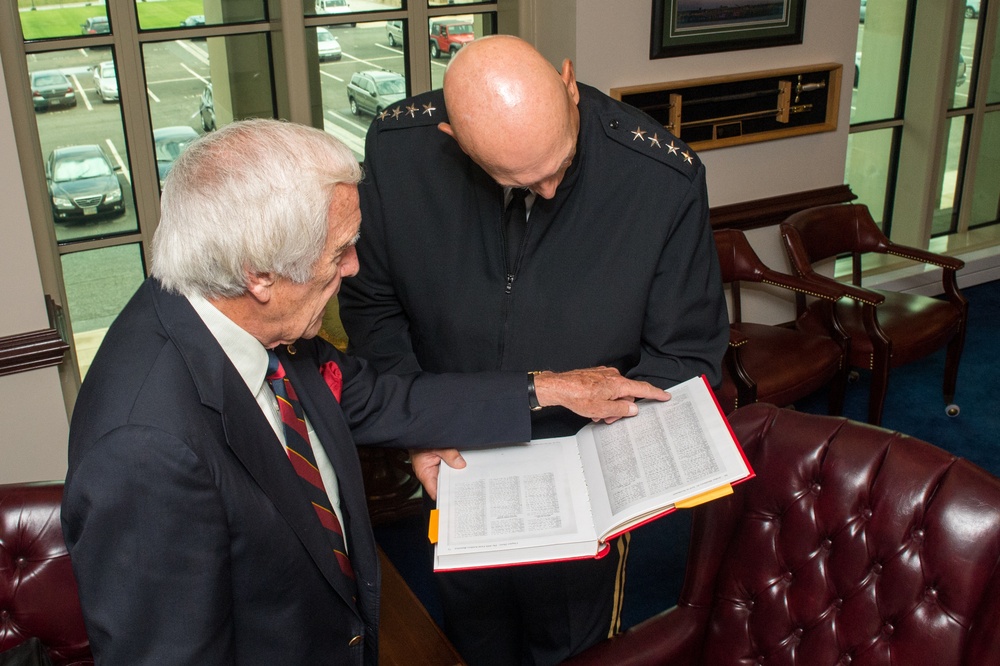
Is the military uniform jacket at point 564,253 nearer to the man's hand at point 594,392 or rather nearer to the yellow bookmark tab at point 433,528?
the man's hand at point 594,392

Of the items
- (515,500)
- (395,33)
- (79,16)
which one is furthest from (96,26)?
(515,500)

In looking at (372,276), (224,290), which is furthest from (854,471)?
(224,290)

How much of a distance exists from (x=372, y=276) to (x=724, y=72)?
255 cm

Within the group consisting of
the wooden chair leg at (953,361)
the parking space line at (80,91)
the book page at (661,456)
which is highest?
the parking space line at (80,91)

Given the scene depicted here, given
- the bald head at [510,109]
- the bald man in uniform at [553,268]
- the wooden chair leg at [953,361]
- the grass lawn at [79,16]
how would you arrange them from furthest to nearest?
1. the wooden chair leg at [953,361]
2. the grass lawn at [79,16]
3. the bald man in uniform at [553,268]
4. the bald head at [510,109]

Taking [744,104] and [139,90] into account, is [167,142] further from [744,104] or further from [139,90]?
[744,104]

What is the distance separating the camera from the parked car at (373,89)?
380 cm

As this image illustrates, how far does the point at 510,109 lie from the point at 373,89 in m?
2.35

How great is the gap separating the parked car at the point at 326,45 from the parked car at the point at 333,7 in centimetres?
7

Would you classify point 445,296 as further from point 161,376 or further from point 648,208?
point 161,376

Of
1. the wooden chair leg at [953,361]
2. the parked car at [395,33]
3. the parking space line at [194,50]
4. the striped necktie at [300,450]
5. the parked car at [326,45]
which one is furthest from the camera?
the wooden chair leg at [953,361]

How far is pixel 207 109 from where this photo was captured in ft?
11.6

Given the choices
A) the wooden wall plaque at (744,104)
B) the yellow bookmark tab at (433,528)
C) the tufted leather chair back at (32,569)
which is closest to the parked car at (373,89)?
the wooden wall plaque at (744,104)

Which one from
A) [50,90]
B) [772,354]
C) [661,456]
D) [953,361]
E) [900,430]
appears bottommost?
[900,430]
